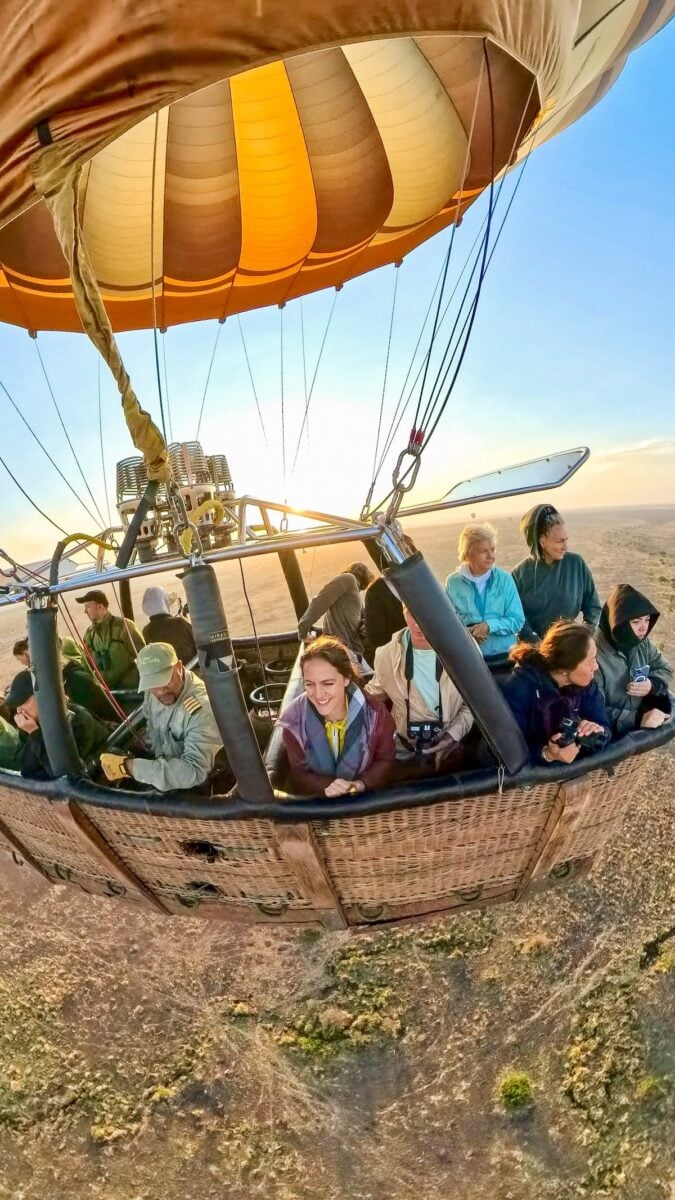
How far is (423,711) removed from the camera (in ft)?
8.81

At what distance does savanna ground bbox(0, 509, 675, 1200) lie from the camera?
8.95m

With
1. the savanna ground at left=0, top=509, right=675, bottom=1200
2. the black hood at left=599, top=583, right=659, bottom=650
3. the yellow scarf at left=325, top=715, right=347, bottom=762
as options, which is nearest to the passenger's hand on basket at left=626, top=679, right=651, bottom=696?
the black hood at left=599, top=583, right=659, bottom=650

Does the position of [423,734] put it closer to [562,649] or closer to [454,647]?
[562,649]

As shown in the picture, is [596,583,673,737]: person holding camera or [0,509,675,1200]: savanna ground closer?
[596,583,673,737]: person holding camera

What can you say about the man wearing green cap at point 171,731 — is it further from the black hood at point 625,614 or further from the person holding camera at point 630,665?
the black hood at point 625,614

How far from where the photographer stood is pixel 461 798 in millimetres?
2227

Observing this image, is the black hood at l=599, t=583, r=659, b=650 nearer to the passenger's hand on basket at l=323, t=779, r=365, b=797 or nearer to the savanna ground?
the passenger's hand on basket at l=323, t=779, r=365, b=797

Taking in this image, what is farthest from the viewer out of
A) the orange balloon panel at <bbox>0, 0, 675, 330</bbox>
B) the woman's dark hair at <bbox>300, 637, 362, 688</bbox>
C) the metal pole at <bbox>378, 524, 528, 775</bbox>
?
the woman's dark hair at <bbox>300, 637, 362, 688</bbox>

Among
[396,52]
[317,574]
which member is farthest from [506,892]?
[317,574]

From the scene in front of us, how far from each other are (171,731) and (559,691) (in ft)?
5.41

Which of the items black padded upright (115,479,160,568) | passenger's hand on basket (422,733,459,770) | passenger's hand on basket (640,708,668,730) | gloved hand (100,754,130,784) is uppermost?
black padded upright (115,479,160,568)

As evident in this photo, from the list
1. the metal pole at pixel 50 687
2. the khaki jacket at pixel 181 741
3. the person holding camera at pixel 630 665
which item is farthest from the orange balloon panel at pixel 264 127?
the person holding camera at pixel 630 665

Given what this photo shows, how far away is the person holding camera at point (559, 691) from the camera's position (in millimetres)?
2361

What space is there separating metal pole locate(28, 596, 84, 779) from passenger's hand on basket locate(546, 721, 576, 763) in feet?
5.97
